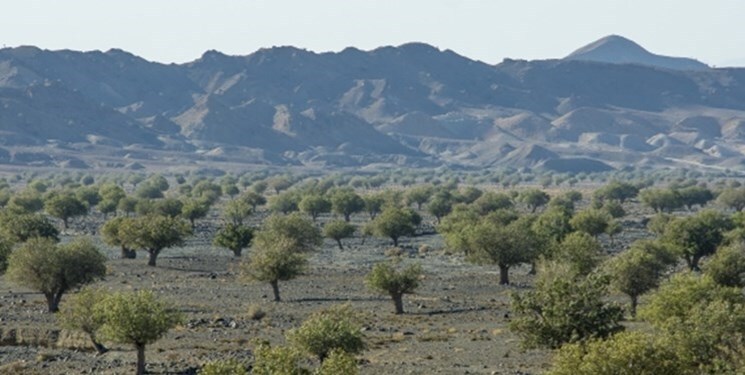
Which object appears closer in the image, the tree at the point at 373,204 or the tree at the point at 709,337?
the tree at the point at 709,337

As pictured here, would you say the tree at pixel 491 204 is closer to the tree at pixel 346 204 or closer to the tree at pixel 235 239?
the tree at pixel 346 204

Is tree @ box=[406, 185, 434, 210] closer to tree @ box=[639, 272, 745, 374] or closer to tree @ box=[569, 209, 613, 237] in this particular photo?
tree @ box=[569, 209, 613, 237]

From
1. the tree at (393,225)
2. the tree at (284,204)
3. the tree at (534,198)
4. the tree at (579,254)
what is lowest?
the tree at (284,204)

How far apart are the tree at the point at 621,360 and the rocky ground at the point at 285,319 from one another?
1313 centimetres

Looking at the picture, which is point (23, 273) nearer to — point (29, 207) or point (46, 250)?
point (46, 250)

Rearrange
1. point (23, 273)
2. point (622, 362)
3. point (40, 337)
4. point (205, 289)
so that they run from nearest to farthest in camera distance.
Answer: point (622, 362) < point (40, 337) < point (23, 273) < point (205, 289)

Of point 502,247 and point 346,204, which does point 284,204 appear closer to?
point 346,204

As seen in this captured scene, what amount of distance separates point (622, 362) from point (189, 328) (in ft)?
105

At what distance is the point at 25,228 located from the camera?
94.2 metres

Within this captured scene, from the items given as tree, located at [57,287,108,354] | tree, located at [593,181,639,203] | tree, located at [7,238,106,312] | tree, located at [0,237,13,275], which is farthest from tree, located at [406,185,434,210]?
tree, located at [57,287,108,354]

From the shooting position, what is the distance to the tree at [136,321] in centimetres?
4422

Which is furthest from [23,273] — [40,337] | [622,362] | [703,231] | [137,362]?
[703,231]

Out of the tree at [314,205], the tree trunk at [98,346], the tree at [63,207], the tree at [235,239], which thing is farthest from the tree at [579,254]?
the tree at [63,207]

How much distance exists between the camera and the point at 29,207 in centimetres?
14012
